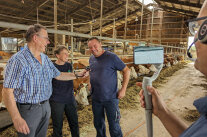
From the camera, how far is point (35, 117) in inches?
59.5

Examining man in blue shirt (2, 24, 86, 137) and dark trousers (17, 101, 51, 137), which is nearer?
man in blue shirt (2, 24, 86, 137)

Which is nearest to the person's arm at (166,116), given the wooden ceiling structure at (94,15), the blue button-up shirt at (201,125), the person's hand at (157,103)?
the person's hand at (157,103)

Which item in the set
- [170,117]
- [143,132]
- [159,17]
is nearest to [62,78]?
[170,117]

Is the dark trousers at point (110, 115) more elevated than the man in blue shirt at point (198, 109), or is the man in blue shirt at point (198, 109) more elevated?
the man in blue shirt at point (198, 109)

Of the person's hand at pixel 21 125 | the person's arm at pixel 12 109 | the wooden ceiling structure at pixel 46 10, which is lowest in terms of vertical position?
the person's hand at pixel 21 125

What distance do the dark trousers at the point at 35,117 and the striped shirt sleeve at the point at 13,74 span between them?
239mm

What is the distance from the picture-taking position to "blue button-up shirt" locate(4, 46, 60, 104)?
1356 millimetres

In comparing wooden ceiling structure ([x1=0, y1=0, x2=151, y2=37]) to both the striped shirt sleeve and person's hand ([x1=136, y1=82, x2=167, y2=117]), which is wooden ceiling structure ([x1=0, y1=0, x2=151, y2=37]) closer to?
the striped shirt sleeve

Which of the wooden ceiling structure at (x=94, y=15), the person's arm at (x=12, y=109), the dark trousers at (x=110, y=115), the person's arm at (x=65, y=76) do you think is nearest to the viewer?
the person's arm at (x=12, y=109)

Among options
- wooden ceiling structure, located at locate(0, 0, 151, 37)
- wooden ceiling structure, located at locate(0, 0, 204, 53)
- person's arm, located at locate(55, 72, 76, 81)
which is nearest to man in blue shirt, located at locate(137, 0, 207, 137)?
person's arm, located at locate(55, 72, 76, 81)

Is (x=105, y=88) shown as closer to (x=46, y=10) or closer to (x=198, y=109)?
(x=198, y=109)

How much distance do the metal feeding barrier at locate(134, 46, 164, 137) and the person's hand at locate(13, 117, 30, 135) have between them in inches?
44.7

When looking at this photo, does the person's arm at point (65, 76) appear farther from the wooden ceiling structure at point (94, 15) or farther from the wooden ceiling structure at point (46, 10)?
the wooden ceiling structure at point (46, 10)

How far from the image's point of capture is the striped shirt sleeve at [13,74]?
4.38 feet
